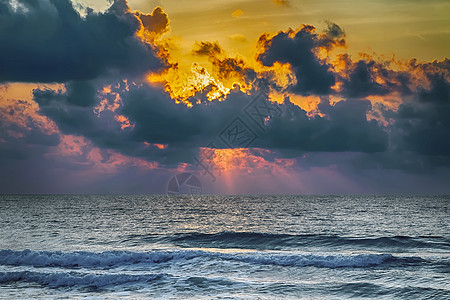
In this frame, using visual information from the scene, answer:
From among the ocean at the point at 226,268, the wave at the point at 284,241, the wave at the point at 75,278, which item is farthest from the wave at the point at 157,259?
the wave at the point at 284,241

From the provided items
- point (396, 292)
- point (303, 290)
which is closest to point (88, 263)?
point (303, 290)

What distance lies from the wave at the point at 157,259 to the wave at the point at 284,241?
9.17 meters

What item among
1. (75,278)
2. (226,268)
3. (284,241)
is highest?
(75,278)

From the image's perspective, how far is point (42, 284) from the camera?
2364 centimetres

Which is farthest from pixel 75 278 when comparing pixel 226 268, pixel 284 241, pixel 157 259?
pixel 284 241

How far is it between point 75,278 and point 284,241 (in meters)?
25.3

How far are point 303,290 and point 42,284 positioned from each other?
15.1 metres

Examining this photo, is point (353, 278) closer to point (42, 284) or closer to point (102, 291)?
point (102, 291)

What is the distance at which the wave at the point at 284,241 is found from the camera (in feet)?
134

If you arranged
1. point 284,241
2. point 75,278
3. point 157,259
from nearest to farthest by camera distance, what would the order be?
point 75,278
point 157,259
point 284,241

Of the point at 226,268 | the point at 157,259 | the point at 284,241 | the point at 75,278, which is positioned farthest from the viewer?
the point at 284,241

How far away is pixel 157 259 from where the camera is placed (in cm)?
3120

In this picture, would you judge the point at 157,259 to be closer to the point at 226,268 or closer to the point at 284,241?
the point at 226,268

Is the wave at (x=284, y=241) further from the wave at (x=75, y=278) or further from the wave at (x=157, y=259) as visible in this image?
the wave at (x=75, y=278)
